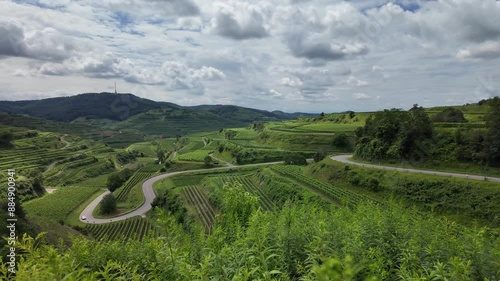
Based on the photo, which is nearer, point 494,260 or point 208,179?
point 494,260

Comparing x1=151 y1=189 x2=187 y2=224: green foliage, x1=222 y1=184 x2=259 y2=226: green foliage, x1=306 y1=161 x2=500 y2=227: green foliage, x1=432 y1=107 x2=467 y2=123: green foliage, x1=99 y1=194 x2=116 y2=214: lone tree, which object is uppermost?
x1=432 y1=107 x2=467 y2=123: green foliage

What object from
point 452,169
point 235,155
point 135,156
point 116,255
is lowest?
point 135,156

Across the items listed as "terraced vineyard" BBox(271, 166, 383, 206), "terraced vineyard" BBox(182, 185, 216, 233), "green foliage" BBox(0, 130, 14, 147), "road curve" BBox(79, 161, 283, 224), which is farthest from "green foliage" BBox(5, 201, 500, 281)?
"green foliage" BBox(0, 130, 14, 147)

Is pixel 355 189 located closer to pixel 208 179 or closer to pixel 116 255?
pixel 208 179

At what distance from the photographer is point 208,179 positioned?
8481cm

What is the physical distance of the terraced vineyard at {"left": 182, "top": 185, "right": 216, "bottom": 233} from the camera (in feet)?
194

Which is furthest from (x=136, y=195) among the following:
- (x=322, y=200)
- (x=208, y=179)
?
(x=322, y=200)

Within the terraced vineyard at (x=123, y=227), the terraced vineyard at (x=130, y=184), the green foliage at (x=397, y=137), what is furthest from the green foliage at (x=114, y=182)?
the green foliage at (x=397, y=137)

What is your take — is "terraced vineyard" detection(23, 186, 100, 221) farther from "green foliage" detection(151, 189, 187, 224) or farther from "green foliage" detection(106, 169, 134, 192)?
"green foliage" detection(151, 189, 187, 224)

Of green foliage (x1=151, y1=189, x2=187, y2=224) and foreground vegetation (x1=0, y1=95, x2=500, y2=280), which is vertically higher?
A: foreground vegetation (x1=0, y1=95, x2=500, y2=280)

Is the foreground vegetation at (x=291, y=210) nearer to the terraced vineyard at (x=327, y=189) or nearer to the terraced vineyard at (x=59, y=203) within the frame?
the terraced vineyard at (x=327, y=189)

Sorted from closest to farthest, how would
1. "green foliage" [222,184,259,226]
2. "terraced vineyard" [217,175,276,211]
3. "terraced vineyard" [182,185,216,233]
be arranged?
"green foliage" [222,184,259,226] → "terraced vineyard" [182,185,216,233] → "terraced vineyard" [217,175,276,211]

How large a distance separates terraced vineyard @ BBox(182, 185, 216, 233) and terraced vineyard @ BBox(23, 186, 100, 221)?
3180 centimetres

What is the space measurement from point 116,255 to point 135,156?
181120 millimetres
